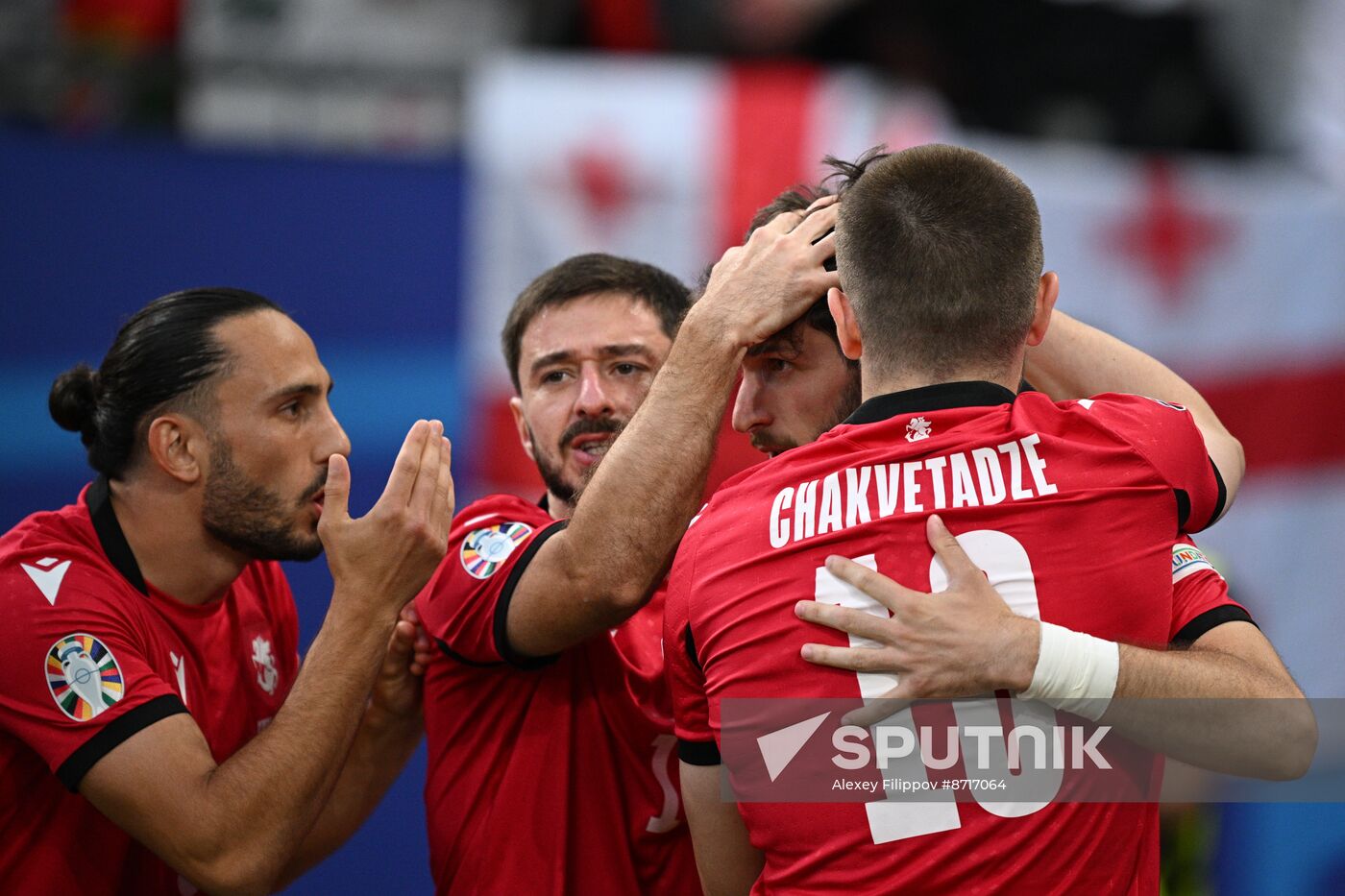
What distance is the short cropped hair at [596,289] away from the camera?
3420 millimetres

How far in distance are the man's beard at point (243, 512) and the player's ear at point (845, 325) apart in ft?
5.03

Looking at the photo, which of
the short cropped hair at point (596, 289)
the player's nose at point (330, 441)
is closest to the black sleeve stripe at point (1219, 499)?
the short cropped hair at point (596, 289)

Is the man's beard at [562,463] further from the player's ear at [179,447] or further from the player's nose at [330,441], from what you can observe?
the player's ear at [179,447]

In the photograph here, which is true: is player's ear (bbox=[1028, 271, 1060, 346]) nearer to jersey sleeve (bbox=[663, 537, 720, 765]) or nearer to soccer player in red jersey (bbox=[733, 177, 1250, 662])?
soccer player in red jersey (bbox=[733, 177, 1250, 662])

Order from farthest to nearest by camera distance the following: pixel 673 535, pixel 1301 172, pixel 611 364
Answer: pixel 1301 172
pixel 611 364
pixel 673 535

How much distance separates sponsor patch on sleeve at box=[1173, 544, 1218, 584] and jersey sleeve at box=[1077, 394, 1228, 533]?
10cm

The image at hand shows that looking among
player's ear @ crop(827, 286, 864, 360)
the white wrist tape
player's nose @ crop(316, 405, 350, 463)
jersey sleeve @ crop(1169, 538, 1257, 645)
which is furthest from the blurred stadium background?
player's ear @ crop(827, 286, 864, 360)

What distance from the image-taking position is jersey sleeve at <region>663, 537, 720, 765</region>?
2.38 metres

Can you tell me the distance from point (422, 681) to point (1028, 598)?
1.80m

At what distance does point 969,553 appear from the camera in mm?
2174

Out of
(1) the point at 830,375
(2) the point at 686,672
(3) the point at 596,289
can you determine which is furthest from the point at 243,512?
(1) the point at 830,375

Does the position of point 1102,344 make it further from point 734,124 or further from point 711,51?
point 711,51

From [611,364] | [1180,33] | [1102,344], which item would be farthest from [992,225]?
[1180,33]

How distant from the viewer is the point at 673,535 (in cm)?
278
